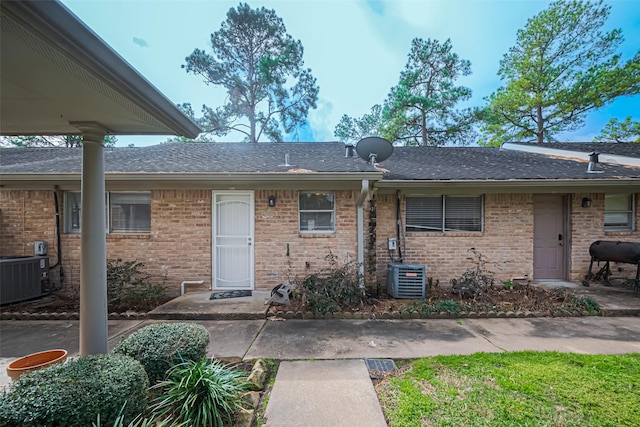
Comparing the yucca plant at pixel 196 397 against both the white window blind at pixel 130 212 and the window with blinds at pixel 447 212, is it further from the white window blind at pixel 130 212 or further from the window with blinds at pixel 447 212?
the window with blinds at pixel 447 212

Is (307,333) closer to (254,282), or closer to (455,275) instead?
(254,282)

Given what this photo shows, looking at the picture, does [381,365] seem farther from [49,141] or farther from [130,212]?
[49,141]

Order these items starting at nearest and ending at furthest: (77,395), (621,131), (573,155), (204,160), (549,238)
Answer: (77,395)
(549,238)
(204,160)
(573,155)
(621,131)

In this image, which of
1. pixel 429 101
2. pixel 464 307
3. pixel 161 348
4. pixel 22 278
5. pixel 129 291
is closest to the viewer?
pixel 161 348

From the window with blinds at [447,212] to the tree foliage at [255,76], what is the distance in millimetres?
12061

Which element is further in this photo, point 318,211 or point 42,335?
point 318,211

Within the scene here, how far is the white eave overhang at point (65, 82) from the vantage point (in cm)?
140

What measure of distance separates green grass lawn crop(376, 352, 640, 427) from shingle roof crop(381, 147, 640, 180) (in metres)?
3.62

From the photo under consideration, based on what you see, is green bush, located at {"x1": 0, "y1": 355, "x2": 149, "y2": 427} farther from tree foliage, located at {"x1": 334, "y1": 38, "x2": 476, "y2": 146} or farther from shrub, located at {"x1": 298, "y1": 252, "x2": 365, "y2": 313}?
tree foliage, located at {"x1": 334, "y1": 38, "x2": 476, "y2": 146}

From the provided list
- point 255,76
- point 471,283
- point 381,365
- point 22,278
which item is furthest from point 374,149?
point 255,76

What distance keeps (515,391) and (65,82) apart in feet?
14.8

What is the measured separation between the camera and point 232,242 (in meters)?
5.72

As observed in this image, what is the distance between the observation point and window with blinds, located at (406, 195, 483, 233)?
6.05 meters

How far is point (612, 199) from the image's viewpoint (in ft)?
20.5
